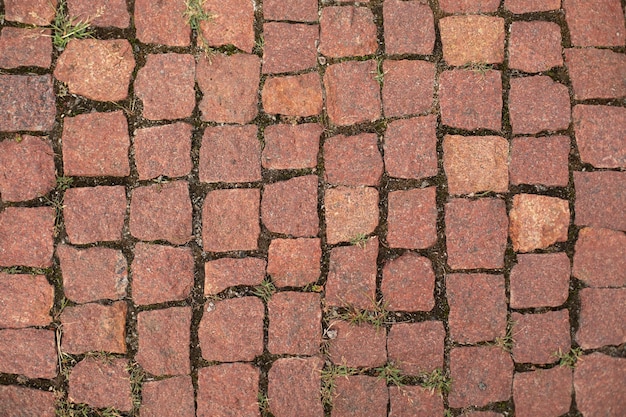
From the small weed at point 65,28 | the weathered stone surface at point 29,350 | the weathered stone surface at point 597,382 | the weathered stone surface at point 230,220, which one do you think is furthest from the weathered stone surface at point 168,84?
the weathered stone surface at point 597,382

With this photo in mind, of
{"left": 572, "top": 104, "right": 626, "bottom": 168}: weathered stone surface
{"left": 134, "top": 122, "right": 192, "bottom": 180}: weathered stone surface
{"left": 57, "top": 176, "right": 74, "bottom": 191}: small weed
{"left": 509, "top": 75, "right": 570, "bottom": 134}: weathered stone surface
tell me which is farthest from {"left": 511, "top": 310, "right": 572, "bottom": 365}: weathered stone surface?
{"left": 57, "top": 176, "right": 74, "bottom": 191}: small weed

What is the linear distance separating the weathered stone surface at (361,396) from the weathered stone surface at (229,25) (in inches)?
69.6

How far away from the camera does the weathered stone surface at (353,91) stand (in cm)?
278

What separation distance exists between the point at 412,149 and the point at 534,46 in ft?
2.70

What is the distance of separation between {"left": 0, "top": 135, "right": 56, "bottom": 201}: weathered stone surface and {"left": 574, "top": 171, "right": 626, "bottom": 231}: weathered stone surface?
2.71 metres

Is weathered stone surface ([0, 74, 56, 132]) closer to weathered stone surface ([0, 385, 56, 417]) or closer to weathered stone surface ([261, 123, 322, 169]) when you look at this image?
weathered stone surface ([261, 123, 322, 169])

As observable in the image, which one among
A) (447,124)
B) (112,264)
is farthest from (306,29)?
(112,264)

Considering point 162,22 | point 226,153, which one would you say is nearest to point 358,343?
point 226,153

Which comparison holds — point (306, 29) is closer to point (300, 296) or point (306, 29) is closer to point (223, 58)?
point (223, 58)

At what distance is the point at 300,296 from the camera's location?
110 inches

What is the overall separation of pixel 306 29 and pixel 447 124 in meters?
0.86

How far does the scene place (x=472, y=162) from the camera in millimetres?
2789

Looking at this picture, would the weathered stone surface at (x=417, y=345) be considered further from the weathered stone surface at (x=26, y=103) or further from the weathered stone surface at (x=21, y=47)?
the weathered stone surface at (x=21, y=47)

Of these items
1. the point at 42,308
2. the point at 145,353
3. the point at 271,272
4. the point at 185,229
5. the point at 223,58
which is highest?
the point at 223,58
